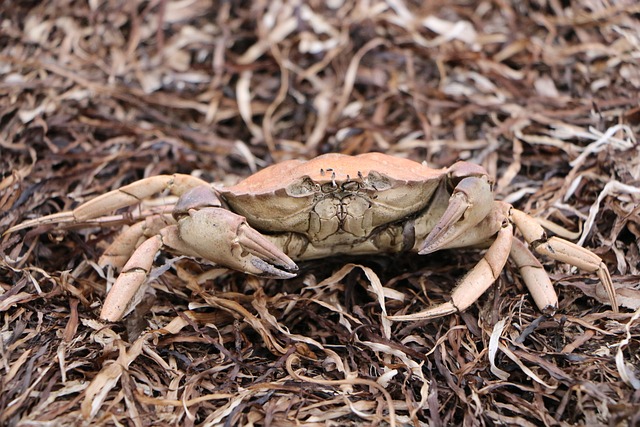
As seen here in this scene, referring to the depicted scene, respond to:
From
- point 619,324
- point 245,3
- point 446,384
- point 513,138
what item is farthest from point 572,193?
point 245,3

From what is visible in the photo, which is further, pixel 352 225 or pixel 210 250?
pixel 352 225

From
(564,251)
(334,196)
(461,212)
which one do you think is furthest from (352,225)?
A: (564,251)

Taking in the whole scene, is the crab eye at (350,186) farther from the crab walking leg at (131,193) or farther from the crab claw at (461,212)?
the crab walking leg at (131,193)

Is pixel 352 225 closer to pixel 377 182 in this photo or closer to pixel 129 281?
pixel 377 182

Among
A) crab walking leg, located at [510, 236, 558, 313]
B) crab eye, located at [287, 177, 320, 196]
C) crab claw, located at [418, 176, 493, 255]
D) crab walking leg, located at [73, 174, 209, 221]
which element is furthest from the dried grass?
crab eye, located at [287, 177, 320, 196]

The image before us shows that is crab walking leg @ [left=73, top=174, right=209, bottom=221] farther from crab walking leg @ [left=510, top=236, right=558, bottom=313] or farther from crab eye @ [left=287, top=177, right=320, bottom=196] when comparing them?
crab walking leg @ [left=510, top=236, right=558, bottom=313]

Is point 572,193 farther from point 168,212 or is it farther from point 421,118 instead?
point 168,212

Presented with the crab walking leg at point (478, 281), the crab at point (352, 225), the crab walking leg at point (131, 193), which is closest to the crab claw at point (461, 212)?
the crab at point (352, 225)
